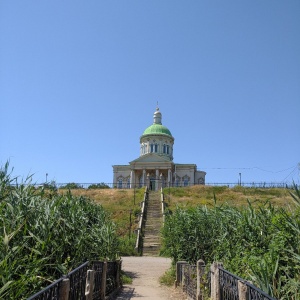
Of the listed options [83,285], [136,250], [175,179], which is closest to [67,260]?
[83,285]

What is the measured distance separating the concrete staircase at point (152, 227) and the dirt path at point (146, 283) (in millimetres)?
3181

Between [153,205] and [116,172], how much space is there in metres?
30.8

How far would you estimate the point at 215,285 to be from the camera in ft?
22.3

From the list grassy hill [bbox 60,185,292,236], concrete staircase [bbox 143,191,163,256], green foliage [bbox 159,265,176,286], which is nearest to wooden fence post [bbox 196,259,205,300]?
green foliage [bbox 159,265,176,286]

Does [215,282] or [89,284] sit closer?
[89,284]

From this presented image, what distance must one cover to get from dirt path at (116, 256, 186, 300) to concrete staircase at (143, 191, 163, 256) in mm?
3181

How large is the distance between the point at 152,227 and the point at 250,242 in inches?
726

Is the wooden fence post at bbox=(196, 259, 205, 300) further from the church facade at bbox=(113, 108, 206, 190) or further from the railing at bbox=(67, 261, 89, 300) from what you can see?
the church facade at bbox=(113, 108, 206, 190)

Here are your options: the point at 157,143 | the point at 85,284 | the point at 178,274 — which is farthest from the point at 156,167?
the point at 85,284

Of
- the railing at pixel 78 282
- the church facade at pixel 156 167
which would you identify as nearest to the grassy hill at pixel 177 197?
the church facade at pixel 156 167

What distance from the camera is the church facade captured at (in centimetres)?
5659

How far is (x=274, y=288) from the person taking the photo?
217 inches

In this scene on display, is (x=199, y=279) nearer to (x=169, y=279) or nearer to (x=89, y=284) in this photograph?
(x=89, y=284)

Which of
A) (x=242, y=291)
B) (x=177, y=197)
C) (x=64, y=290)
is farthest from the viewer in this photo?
(x=177, y=197)
